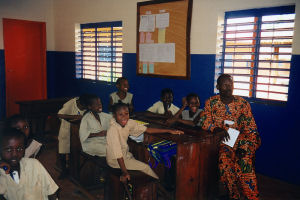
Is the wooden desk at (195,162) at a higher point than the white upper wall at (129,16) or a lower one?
lower

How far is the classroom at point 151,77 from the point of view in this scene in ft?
12.5

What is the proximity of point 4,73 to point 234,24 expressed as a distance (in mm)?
5624

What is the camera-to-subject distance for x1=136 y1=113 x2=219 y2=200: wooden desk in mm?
2768

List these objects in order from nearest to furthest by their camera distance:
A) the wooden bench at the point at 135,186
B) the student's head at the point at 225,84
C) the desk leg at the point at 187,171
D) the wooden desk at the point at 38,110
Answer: the wooden bench at the point at 135,186
the desk leg at the point at 187,171
the student's head at the point at 225,84
the wooden desk at the point at 38,110

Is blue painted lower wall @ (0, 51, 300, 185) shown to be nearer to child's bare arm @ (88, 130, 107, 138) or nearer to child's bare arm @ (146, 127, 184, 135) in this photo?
child's bare arm @ (146, 127, 184, 135)

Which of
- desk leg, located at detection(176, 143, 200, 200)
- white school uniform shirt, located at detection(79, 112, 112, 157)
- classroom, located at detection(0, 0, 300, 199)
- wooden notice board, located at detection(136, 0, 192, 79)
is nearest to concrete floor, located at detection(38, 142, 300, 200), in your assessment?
classroom, located at detection(0, 0, 300, 199)

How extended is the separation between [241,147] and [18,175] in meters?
2.20

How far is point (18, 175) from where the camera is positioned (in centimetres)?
214

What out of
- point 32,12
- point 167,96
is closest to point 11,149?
point 167,96

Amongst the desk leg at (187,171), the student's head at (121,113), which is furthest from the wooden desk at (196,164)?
the student's head at (121,113)

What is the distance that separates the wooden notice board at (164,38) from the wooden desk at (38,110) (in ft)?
6.01

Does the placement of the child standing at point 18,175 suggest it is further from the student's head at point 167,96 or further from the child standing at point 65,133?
the student's head at point 167,96

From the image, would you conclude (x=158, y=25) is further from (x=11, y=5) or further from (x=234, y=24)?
(x=11, y=5)

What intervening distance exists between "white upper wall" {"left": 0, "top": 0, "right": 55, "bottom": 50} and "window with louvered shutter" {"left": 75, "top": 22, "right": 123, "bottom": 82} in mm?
1118
